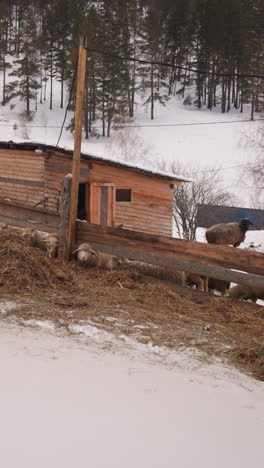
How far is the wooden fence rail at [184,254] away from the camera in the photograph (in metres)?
5.98

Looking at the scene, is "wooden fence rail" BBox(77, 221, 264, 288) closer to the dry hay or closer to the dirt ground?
the dirt ground

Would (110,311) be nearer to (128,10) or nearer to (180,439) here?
(180,439)

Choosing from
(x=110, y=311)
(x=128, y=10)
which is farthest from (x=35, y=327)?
(x=128, y=10)

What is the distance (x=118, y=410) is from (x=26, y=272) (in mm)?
3402

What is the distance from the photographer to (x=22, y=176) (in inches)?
657

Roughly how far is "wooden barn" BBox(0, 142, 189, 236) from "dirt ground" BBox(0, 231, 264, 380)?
8.11 m

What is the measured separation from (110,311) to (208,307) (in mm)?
1651

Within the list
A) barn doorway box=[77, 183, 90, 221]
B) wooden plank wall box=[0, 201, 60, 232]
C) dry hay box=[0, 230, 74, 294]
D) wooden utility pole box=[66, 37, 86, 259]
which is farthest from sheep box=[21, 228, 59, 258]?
barn doorway box=[77, 183, 90, 221]

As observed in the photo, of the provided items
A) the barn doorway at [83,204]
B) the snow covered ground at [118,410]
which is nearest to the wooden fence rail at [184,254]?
the snow covered ground at [118,410]

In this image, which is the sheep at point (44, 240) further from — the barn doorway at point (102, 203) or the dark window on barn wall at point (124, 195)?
the dark window on barn wall at point (124, 195)

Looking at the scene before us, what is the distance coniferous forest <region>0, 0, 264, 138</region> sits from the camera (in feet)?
167

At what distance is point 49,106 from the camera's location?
188ft

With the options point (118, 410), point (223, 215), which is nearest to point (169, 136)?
point (223, 215)

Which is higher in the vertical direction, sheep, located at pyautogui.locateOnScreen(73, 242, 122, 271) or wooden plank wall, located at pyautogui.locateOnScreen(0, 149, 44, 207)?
wooden plank wall, located at pyautogui.locateOnScreen(0, 149, 44, 207)
